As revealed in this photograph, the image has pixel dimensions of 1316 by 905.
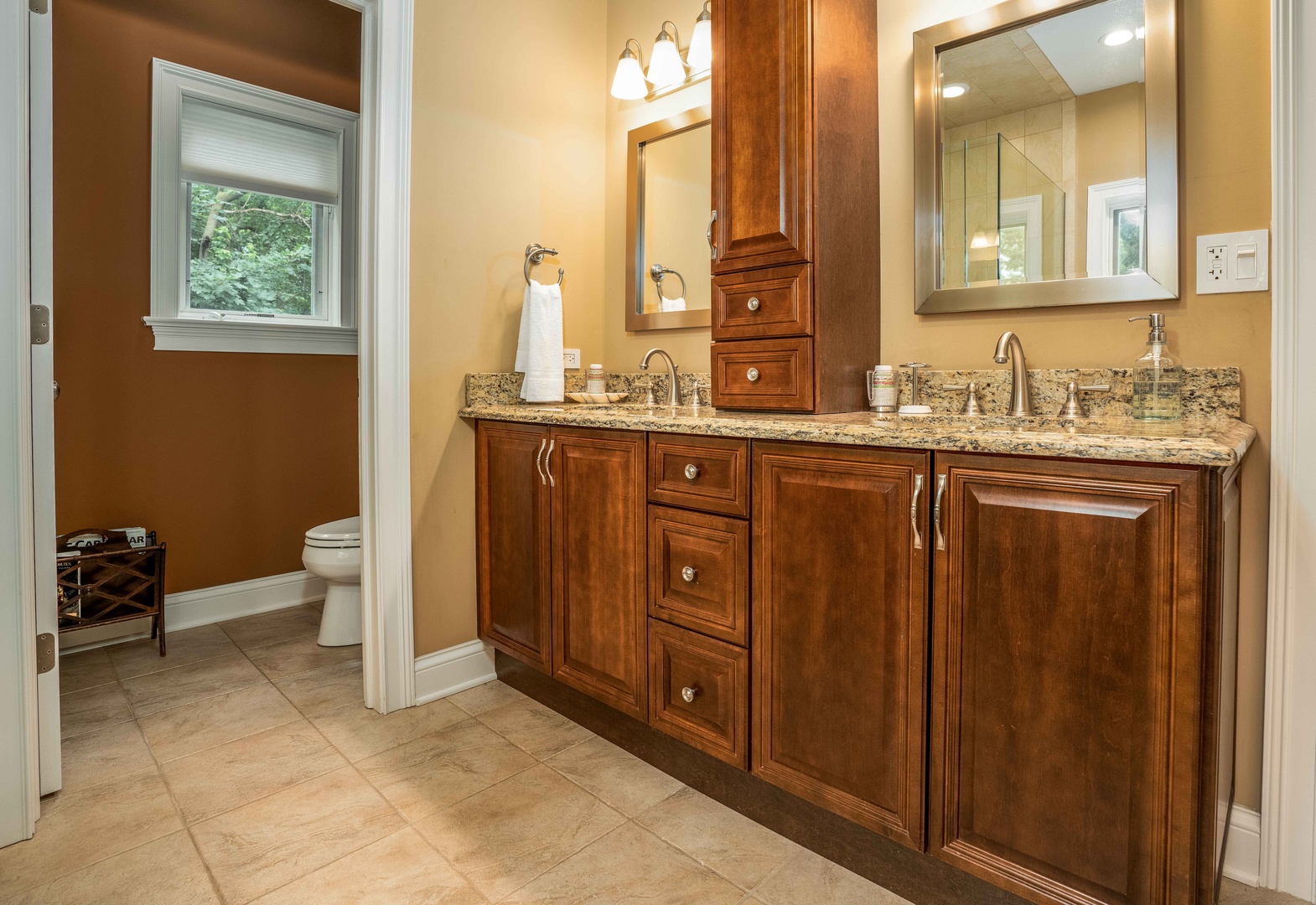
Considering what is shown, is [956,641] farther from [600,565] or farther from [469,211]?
[469,211]

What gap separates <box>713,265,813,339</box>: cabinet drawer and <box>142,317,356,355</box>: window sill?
2155mm

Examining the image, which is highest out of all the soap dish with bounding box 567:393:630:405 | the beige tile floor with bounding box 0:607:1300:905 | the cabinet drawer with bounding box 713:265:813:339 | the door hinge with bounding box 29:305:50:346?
the cabinet drawer with bounding box 713:265:813:339

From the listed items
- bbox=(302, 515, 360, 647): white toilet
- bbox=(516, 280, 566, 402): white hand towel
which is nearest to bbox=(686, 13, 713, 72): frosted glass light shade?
bbox=(516, 280, 566, 402): white hand towel

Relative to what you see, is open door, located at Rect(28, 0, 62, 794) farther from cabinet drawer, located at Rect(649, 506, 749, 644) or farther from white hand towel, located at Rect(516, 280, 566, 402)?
cabinet drawer, located at Rect(649, 506, 749, 644)

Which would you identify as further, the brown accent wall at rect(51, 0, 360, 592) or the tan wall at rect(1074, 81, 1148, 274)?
the brown accent wall at rect(51, 0, 360, 592)

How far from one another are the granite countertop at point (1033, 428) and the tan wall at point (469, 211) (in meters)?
0.42

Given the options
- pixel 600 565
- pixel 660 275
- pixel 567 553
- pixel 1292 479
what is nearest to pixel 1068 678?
pixel 1292 479

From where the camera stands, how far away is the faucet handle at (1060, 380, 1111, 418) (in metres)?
1.52

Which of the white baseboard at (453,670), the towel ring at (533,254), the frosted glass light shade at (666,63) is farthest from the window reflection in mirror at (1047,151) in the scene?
the white baseboard at (453,670)

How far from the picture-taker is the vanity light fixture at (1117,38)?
Result: 1.48m

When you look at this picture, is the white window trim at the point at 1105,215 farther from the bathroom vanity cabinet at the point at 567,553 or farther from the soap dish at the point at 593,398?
the soap dish at the point at 593,398

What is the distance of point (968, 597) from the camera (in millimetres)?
1183

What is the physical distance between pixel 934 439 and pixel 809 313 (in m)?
0.62

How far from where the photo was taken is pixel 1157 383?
4.59ft
